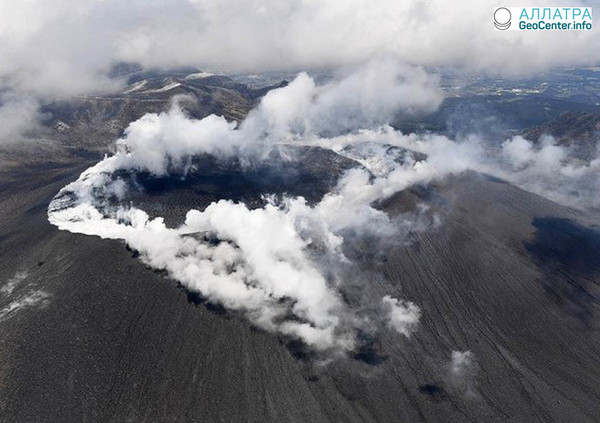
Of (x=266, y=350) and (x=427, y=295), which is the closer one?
(x=266, y=350)

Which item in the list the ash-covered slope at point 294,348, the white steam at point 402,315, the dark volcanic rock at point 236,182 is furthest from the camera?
the dark volcanic rock at point 236,182

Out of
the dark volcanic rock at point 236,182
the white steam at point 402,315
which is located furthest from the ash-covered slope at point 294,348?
the dark volcanic rock at point 236,182

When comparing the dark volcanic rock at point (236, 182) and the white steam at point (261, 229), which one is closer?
the white steam at point (261, 229)

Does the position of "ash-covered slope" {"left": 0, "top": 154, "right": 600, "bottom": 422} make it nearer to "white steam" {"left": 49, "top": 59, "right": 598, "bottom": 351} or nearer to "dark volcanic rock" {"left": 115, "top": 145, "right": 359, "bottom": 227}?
"white steam" {"left": 49, "top": 59, "right": 598, "bottom": 351}

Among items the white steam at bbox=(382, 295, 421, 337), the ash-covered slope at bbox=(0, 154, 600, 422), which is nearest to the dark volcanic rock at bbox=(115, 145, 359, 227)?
the ash-covered slope at bbox=(0, 154, 600, 422)

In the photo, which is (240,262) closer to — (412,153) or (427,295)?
(427,295)

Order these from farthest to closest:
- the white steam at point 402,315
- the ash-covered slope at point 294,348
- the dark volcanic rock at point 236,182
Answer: the dark volcanic rock at point 236,182
the white steam at point 402,315
the ash-covered slope at point 294,348

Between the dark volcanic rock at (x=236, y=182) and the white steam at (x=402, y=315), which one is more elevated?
the dark volcanic rock at (x=236, y=182)

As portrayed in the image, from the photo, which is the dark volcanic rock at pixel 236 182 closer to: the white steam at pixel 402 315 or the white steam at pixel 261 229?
the white steam at pixel 261 229

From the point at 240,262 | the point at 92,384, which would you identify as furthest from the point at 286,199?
the point at 92,384
